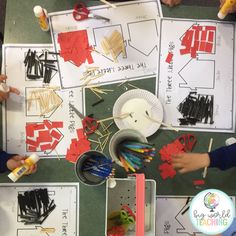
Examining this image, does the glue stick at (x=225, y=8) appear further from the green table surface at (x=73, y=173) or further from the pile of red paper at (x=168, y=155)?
the pile of red paper at (x=168, y=155)

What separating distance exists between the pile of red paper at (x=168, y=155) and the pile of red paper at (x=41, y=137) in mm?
294

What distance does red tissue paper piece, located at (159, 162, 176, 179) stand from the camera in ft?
3.22

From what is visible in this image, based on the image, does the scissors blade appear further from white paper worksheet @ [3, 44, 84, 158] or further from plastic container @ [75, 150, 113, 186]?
plastic container @ [75, 150, 113, 186]

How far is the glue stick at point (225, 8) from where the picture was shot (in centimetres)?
94

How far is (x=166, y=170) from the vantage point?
3.22 feet

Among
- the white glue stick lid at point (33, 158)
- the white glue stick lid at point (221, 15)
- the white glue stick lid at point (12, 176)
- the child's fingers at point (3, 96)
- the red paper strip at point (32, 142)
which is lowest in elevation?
the white glue stick lid at point (12, 176)

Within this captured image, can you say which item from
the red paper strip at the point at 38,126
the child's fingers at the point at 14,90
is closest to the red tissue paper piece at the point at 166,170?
the red paper strip at the point at 38,126

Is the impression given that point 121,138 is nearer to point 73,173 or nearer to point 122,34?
point 73,173

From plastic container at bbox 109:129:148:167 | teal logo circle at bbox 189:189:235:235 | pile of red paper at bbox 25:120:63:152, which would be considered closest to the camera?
teal logo circle at bbox 189:189:235:235

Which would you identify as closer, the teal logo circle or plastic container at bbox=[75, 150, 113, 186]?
the teal logo circle

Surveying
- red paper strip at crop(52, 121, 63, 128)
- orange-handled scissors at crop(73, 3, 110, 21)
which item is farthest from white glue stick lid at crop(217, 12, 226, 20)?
red paper strip at crop(52, 121, 63, 128)

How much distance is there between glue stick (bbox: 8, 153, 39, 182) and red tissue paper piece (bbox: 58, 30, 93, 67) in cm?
29

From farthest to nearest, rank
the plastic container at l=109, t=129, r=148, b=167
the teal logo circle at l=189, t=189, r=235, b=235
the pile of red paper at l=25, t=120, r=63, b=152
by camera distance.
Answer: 1. the pile of red paper at l=25, t=120, r=63, b=152
2. the plastic container at l=109, t=129, r=148, b=167
3. the teal logo circle at l=189, t=189, r=235, b=235

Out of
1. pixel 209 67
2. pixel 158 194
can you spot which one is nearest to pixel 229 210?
pixel 158 194
